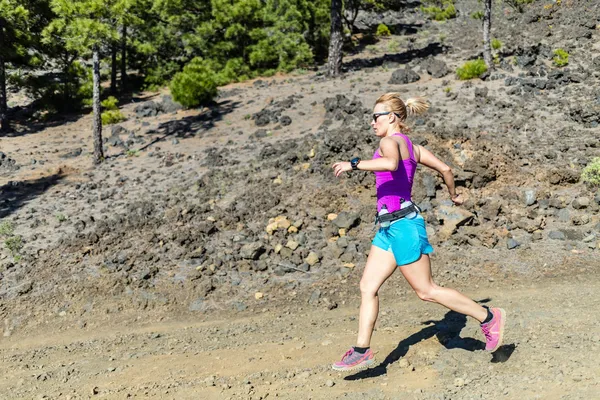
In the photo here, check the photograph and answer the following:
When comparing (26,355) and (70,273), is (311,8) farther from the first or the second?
(26,355)

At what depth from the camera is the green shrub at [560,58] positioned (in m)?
16.1

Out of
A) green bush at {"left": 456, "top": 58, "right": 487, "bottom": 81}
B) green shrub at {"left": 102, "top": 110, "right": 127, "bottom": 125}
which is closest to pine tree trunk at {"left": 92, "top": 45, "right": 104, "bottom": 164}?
green shrub at {"left": 102, "top": 110, "right": 127, "bottom": 125}

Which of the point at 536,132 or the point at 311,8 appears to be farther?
the point at 311,8

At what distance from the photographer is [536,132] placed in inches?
472

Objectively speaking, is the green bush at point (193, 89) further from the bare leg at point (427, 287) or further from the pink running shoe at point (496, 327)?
the pink running shoe at point (496, 327)

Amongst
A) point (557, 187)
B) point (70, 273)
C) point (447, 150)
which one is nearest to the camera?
point (70, 273)

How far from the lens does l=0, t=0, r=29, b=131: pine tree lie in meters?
18.5

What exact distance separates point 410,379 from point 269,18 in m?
22.9

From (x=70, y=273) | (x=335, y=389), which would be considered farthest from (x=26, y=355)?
(x=335, y=389)

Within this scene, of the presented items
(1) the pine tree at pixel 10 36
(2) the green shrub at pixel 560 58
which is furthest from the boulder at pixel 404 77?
(1) the pine tree at pixel 10 36

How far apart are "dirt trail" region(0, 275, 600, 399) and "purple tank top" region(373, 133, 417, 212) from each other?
154 cm

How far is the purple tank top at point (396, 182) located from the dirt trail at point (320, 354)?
154 centimetres

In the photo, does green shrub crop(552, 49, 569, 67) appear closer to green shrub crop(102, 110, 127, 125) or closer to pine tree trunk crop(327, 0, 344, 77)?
pine tree trunk crop(327, 0, 344, 77)

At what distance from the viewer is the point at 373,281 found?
4.39 meters
